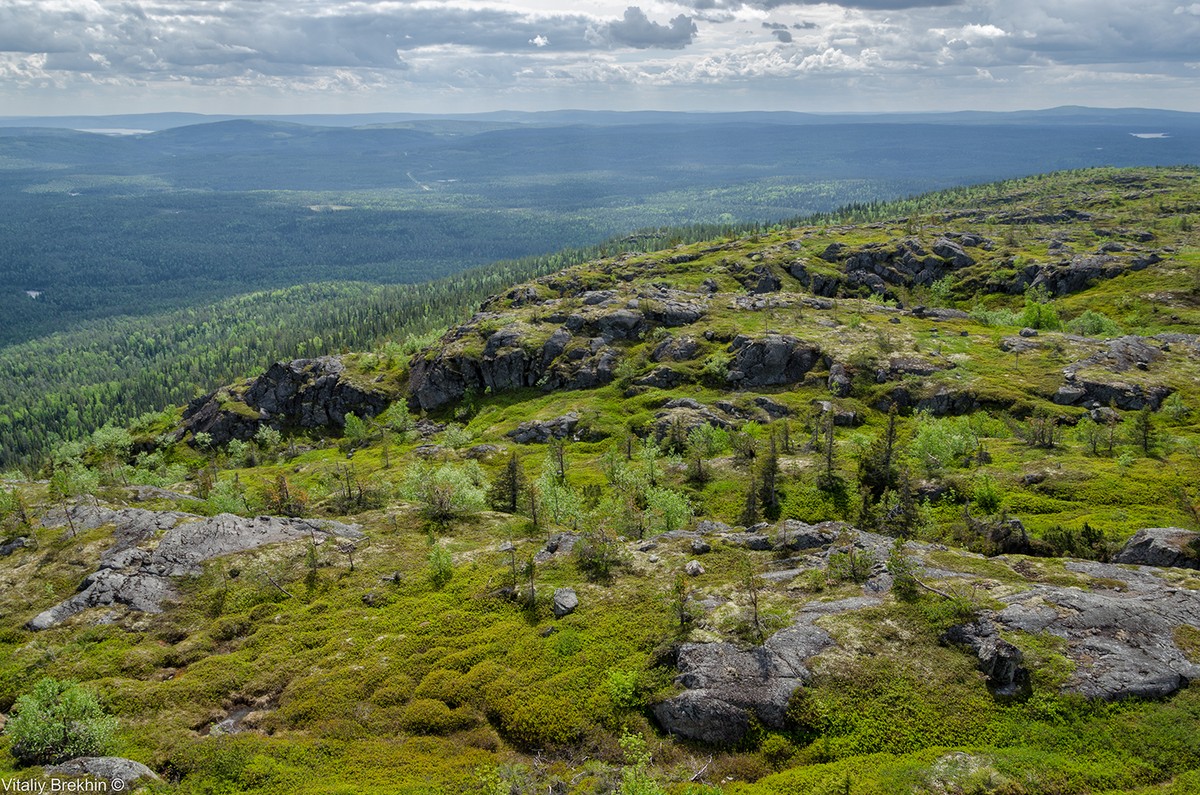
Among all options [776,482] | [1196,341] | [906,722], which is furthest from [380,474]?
[1196,341]

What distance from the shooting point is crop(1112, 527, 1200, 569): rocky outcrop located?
6034 centimetres

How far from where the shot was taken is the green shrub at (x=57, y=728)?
42594 mm

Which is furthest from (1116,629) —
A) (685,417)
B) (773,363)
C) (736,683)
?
(773,363)

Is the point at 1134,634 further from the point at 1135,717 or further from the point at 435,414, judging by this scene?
the point at 435,414

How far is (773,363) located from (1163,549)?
105 meters

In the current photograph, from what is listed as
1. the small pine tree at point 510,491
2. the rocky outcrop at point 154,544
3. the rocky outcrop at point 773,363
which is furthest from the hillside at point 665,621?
the rocky outcrop at point 773,363

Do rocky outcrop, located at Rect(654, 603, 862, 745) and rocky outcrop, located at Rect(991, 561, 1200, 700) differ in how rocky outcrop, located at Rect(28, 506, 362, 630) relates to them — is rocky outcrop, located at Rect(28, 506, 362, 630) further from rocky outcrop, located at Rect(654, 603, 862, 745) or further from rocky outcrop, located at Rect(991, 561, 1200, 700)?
rocky outcrop, located at Rect(991, 561, 1200, 700)

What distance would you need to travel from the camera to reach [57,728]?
4331 cm

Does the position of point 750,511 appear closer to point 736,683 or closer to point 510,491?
point 510,491

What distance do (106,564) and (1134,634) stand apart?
97441 mm

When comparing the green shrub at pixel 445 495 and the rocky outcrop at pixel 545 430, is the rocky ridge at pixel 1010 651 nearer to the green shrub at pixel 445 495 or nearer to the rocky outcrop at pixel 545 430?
the green shrub at pixel 445 495

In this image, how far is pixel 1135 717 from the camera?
38.9 m

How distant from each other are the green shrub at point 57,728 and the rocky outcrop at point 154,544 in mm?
20850

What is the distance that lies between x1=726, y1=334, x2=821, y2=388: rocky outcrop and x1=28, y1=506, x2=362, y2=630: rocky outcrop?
357 feet
